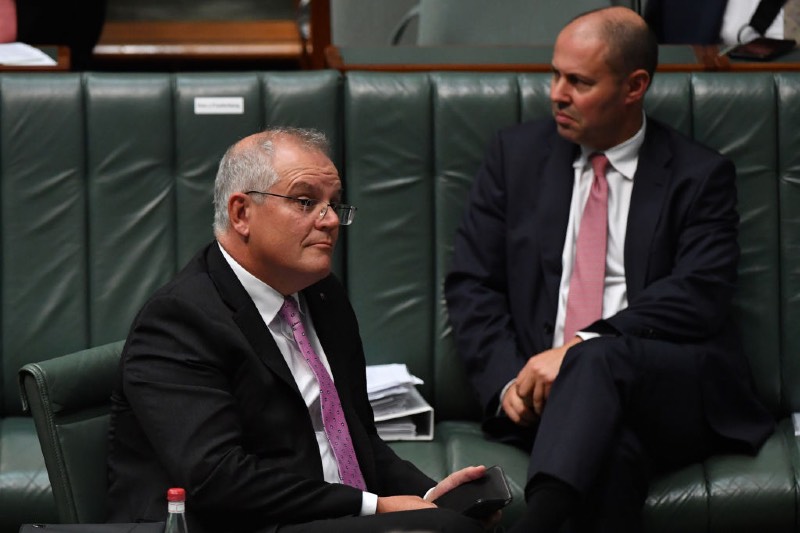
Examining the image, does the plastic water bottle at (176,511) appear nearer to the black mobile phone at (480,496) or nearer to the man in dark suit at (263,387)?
the man in dark suit at (263,387)

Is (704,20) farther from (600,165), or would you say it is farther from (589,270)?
(589,270)

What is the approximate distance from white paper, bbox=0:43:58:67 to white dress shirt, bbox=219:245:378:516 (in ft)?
5.34

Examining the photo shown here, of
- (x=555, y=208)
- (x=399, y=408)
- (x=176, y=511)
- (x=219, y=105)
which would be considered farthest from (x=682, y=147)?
(x=176, y=511)

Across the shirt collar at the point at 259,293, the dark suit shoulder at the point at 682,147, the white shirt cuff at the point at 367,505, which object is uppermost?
the dark suit shoulder at the point at 682,147

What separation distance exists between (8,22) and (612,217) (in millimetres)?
2035

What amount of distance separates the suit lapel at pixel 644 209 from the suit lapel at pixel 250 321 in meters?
1.37

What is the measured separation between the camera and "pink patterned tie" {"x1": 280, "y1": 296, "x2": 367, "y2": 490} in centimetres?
246

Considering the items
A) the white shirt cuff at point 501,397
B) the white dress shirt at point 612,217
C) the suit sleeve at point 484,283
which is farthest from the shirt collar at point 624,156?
the white shirt cuff at point 501,397

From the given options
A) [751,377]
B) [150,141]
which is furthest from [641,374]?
[150,141]

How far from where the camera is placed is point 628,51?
3.62 metres

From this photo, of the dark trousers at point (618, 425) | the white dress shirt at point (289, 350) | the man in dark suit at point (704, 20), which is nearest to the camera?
the white dress shirt at point (289, 350)

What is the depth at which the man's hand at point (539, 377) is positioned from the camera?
3.21 metres

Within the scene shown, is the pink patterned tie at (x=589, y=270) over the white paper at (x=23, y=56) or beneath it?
beneath

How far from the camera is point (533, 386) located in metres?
3.27
